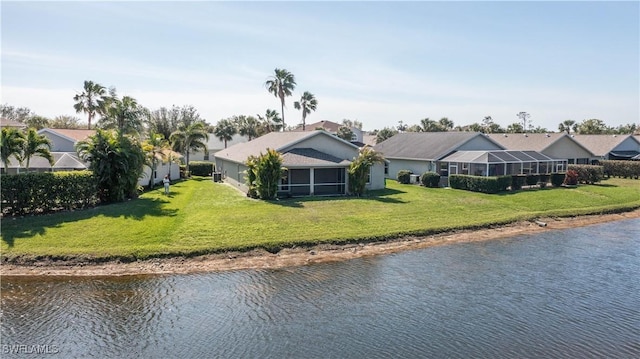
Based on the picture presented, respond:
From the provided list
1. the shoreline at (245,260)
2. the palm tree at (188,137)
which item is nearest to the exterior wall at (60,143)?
the palm tree at (188,137)

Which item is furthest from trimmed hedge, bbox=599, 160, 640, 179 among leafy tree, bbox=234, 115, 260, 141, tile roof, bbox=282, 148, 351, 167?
leafy tree, bbox=234, 115, 260, 141

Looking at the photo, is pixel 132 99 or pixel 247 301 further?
pixel 132 99

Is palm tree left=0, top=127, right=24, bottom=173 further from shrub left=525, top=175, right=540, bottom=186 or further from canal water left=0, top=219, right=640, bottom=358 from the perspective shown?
shrub left=525, top=175, right=540, bottom=186

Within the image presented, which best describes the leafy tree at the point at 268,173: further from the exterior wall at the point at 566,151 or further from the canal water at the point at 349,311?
the exterior wall at the point at 566,151

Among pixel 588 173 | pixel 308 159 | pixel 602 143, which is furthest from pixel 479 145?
pixel 602 143

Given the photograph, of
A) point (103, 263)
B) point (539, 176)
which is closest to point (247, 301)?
point (103, 263)

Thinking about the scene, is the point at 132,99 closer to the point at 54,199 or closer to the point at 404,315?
the point at 54,199
